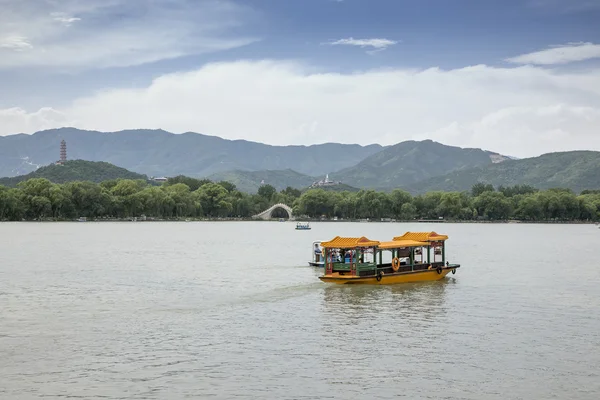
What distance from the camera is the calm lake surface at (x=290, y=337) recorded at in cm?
2139

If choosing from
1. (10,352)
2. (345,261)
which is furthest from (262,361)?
(345,261)

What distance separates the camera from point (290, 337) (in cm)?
2836

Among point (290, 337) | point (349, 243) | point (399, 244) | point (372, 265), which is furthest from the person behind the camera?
point (399, 244)

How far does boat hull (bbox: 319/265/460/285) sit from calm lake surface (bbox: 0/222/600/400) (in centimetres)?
98

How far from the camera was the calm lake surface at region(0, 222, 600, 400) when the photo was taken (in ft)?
70.2

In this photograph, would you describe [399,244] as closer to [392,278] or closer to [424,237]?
[392,278]

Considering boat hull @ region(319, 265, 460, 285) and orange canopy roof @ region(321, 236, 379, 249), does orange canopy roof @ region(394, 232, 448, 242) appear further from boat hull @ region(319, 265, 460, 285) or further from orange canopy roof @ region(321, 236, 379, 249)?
orange canopy roof @ region(321, 236, 379, 249)

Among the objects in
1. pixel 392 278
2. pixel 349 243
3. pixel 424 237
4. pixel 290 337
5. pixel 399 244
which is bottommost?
pixel 290 337

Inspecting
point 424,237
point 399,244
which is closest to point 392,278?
point 399,244

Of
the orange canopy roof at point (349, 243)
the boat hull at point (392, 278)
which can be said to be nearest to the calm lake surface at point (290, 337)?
the boat hull at point (392, 278)

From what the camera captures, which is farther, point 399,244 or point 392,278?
point 399,244

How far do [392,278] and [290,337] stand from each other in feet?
62.8

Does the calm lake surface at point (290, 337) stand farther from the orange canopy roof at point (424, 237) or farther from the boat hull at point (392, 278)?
the orange canopy roof at point (424, 237)

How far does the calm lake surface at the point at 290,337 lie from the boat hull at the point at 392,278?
0.98 meters
